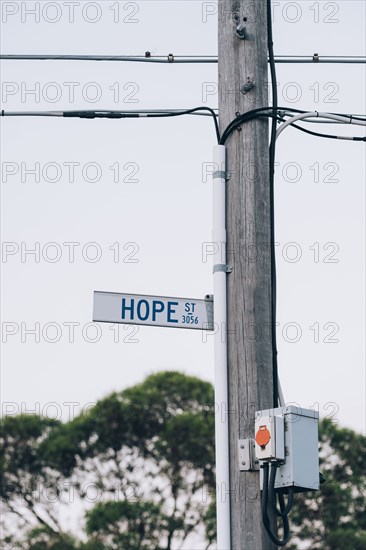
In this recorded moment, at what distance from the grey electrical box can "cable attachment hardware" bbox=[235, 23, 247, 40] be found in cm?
227

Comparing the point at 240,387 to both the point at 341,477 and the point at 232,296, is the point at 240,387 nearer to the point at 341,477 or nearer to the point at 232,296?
the point at 232,296

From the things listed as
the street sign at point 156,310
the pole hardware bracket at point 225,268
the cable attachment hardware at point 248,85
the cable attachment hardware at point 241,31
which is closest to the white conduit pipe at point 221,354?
the pole hardware bracket at point 225,268

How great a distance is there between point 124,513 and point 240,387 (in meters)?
26.5

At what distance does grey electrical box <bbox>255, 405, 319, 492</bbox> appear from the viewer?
5.94m

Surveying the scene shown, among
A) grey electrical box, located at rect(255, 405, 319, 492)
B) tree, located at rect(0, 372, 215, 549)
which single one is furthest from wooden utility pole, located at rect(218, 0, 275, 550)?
tree, located at rect(0, 372, 215, 549)

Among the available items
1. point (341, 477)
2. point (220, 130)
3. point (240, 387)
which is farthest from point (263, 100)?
point (341, 477)

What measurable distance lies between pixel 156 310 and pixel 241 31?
173cm

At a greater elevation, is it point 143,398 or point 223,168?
point 143,398

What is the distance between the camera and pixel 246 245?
6504mm

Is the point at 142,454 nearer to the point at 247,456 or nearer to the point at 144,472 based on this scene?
the point at 144,472

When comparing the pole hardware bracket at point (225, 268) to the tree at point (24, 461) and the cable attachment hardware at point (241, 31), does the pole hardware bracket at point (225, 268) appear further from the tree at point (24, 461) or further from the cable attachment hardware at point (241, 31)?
the tree at point (24, 461)

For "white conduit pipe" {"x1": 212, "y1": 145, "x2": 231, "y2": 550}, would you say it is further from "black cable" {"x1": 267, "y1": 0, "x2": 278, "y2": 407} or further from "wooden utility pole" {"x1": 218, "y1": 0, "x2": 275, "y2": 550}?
"black cable" {"x1": 267, "y1": 0, "x2": 278, "y2": 407}

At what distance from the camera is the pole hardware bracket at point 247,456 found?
6.09 m

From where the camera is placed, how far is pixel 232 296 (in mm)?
6453
